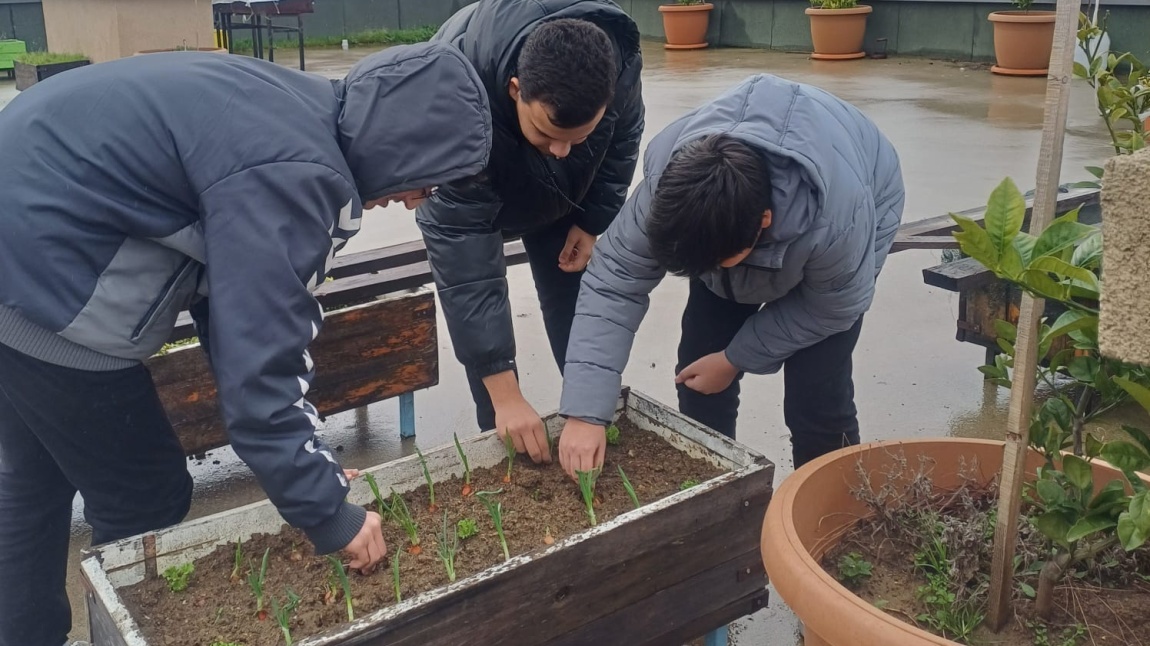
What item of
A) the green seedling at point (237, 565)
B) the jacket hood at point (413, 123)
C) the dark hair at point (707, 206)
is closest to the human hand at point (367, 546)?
the green seedling at point (237, 565)

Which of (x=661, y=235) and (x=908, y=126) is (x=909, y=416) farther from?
(x=908, y=126)

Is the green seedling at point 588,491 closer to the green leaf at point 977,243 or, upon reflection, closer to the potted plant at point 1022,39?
the green leaf at point 977,243

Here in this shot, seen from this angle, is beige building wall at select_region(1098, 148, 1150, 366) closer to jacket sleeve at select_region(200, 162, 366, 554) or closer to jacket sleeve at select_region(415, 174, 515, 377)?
jacket sleeve at select_region(200, 162, 366, 554)

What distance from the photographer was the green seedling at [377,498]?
6.91 feet

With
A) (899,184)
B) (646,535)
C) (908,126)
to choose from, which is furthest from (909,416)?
(908,126)

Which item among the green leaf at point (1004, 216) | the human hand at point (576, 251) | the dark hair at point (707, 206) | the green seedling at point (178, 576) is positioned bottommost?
the green seedling at point (178, 576)

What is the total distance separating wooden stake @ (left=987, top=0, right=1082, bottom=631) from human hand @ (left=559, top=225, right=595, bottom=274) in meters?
1.45

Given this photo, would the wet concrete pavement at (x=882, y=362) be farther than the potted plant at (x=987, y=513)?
Yes

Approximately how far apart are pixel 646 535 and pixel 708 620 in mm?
300

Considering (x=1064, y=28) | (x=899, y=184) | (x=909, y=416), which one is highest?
(x=1064, y=28)

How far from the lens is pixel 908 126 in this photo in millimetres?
7988

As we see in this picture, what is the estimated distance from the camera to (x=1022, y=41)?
9953 millimetres

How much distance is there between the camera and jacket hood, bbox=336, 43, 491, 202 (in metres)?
1.68

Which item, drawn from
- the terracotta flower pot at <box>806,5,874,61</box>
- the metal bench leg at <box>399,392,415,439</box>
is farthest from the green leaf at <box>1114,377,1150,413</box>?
the terracotta flower pot at <box>806,5,874,61</box>
